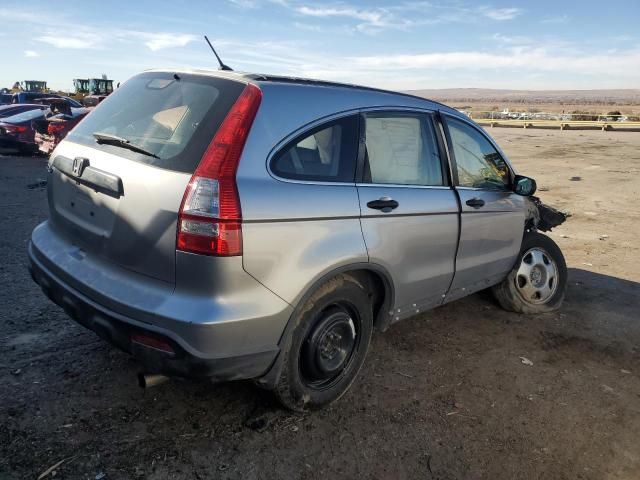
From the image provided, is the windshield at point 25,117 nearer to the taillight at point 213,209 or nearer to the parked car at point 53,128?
the parked car at point 53,128

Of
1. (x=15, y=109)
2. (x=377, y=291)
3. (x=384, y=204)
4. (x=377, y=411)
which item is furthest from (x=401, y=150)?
(x=15, y=109)

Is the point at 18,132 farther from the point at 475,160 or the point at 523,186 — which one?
the point at 523,186

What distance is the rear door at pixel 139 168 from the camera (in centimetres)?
242

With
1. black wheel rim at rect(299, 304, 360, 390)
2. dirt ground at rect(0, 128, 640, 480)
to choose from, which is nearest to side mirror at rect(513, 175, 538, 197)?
dirt ground at rect(0, 128, 640, 480)

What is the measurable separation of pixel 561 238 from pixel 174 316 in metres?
6.83

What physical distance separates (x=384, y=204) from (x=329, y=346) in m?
0.91

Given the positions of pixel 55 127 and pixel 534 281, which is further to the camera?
pixel 55 127

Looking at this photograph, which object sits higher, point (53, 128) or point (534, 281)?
point (53, 128)

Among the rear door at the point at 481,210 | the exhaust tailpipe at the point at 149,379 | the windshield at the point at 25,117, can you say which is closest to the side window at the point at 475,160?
the rear door at the point at 481,210

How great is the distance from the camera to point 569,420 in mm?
3180

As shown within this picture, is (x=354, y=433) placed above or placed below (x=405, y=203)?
below

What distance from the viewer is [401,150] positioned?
337 centimetres

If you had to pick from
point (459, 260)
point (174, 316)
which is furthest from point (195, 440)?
point (459, 260)

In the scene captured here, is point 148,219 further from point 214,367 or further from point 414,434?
point 414,434
